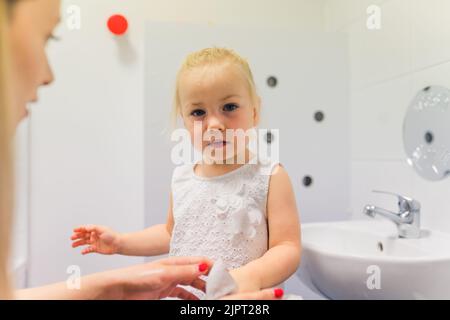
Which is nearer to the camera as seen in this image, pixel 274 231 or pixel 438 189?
pixel 274 231

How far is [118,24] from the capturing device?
82cm

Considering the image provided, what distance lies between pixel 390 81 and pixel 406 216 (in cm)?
33

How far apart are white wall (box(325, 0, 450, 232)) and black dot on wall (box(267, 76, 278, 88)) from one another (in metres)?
0.21

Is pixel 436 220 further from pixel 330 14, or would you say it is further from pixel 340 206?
pixel 330 14

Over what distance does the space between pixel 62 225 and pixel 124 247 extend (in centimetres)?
25

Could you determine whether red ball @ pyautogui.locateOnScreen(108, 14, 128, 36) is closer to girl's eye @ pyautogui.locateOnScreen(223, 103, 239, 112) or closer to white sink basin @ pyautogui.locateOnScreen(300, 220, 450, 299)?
girl's eye @ pyautogui.locateOnScreen(223, 103, 239, 112)

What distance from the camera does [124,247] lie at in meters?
0.65

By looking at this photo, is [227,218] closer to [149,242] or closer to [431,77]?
[149,242]

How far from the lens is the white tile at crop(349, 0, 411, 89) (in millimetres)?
823

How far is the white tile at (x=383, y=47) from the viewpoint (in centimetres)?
82

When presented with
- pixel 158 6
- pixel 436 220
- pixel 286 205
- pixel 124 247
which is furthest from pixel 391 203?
pixel 158 6

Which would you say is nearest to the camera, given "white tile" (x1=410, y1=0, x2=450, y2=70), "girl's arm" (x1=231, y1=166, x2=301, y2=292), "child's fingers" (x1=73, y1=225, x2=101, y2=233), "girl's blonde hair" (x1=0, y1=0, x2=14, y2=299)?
"girl's blonde hair" (x1=0, y1=0, x2=14, y2=299)

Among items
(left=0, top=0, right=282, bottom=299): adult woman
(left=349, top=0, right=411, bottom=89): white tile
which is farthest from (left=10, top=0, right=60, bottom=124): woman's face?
(left=349, top=0, right=411, bottom=89): white tile
